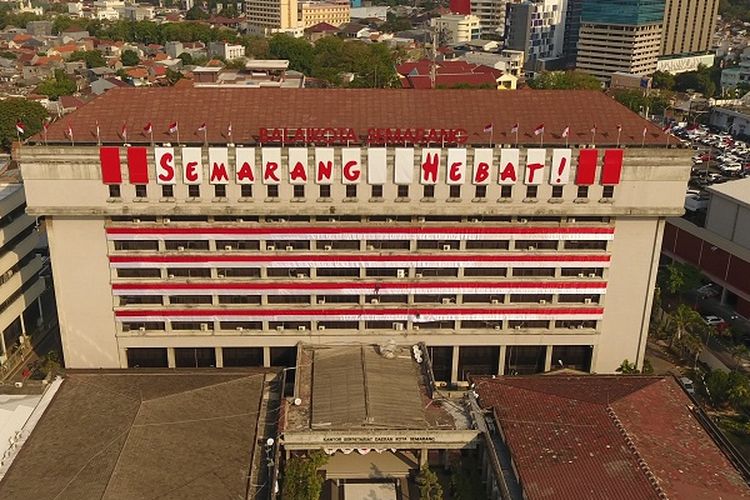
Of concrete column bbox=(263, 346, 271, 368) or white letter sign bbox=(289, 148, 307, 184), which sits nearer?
white letter sign bbox=(289, 148, 307, 184)

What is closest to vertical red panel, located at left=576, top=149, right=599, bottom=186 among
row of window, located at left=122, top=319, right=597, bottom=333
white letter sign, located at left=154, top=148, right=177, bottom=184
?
row of window, located at left=122, top=319, right=597, bottom=333

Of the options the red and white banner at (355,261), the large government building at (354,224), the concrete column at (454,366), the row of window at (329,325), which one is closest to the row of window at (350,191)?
the large government building at (354,224)

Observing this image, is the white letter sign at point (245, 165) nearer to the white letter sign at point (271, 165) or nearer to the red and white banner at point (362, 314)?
the white letter sign at point (271, 165)

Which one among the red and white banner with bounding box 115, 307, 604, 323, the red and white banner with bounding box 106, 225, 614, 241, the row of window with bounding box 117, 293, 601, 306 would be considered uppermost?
the red and white banner with bounding box 106, 225, 614, 241

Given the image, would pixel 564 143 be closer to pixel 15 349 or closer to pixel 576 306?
pixel 576 306

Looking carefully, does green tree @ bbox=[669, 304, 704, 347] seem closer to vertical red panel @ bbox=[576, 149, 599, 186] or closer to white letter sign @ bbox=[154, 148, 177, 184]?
vertical red panel @ bbox=[576, 149, 599, 186]

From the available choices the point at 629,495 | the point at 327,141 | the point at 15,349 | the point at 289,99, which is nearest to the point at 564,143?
the point at 327,141
